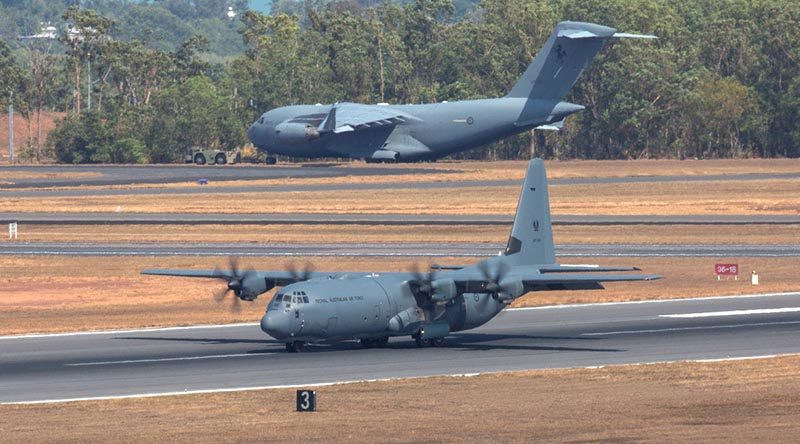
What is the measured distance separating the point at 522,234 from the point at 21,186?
69.8 m

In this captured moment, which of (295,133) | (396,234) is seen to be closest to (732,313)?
(396,234)

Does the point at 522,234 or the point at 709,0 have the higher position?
the point at 709,0

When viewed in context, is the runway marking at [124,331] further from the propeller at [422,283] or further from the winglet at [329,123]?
the winglet at [329,123]

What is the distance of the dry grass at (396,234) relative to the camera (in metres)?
75.4

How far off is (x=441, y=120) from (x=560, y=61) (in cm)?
1065

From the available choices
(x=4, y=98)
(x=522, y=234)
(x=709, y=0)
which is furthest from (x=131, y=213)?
(x=709, y=0)

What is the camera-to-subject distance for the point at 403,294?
41031 millimetres

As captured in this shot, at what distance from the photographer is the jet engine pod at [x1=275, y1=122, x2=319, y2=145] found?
111 meters

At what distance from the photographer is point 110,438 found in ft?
87.5

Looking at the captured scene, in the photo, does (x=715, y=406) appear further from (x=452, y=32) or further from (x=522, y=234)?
(x=452, y=32)

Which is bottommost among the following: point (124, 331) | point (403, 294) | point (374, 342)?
point (124, 331)

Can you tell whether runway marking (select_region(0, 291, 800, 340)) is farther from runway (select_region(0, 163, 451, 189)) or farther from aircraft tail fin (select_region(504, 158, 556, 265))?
runway (select_region(0, 163, 451, 189))

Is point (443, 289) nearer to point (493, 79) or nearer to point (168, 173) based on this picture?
point (168, 173)

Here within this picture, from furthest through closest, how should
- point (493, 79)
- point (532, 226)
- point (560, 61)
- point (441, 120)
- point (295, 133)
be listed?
point (493, 79) < point (295, 133) < point (441, 120) < point (560, 61) < point (532, 226)
